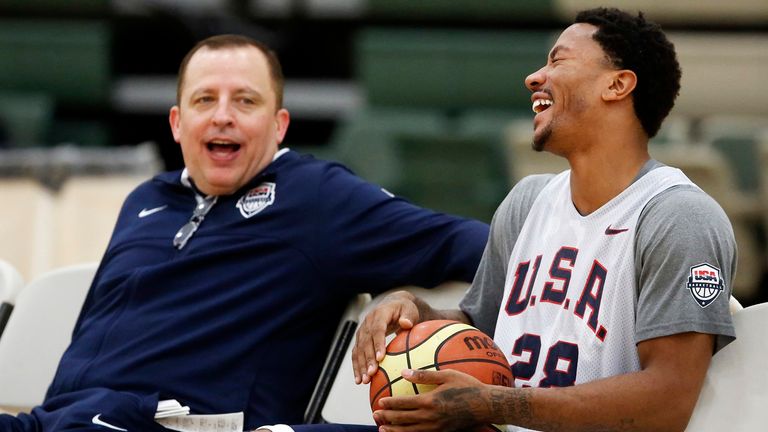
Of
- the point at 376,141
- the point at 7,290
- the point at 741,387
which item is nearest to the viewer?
the point at 741,387

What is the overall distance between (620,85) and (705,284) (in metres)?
0.52

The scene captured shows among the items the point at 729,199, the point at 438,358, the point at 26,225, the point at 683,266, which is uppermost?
the point at 683,266

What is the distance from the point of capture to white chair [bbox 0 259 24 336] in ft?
12.0

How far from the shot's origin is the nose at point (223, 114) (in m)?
3.43

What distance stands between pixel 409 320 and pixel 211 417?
2.31 ft

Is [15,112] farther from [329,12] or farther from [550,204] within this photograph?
[550,204]

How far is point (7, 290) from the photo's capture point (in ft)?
12.1

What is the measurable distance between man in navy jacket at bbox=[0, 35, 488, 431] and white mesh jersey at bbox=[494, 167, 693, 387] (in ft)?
1.31

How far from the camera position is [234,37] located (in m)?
3.60

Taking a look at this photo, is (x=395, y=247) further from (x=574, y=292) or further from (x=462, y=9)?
(x=462, y=9)

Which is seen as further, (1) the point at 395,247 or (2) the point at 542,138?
(1) the point at 395,247

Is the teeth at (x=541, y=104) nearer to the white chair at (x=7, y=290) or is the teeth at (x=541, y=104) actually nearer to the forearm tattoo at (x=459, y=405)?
the forearm tattoo at (x=459, y=405)

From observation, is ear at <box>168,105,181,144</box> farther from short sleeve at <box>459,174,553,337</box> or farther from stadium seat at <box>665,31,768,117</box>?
stadium seat at <box>665,31,768,117</box>

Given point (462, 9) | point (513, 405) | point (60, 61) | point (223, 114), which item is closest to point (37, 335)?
point (223, 114)
